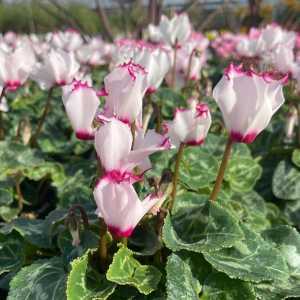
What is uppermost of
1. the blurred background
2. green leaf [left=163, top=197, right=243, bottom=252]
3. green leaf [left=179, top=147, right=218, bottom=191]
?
green leaf [left=163, top=197, right=243, bottom=252]

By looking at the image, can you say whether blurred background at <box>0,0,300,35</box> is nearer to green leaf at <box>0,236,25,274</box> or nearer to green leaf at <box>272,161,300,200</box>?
green leaf at <box>272,161,300,200</box>

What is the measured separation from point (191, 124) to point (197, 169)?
68 cm

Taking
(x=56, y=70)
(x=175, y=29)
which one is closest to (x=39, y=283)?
(x=56, y=70)

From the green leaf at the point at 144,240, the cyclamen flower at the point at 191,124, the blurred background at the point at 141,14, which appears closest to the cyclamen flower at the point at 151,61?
the cyclamen flower at the point at 191,124

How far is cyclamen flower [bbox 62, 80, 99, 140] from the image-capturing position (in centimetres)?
157

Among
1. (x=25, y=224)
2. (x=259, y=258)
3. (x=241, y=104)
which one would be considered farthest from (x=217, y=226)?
(x=25, y=224)

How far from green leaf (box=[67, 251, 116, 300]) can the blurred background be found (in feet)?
12.5

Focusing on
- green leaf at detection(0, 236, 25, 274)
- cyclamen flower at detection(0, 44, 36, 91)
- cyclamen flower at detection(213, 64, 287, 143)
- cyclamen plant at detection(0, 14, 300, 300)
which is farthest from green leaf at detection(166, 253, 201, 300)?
cyclamen flower at detection(0, 44, 36, 91)

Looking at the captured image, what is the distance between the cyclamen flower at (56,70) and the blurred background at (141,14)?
2.79 meters

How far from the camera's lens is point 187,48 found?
3.42 m

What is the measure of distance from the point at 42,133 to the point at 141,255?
152 centimetres

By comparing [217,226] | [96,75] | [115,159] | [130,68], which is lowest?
[96,75]

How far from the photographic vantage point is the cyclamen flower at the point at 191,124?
166 cm

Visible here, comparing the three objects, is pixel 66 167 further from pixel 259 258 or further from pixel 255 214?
pixel 259 258
